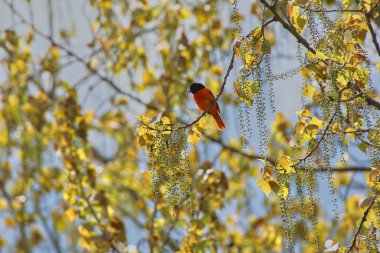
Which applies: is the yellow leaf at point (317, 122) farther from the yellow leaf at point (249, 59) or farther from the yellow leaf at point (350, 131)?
the yellow leaf at point (249, 59)

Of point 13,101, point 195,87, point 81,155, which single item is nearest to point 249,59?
point 195,87

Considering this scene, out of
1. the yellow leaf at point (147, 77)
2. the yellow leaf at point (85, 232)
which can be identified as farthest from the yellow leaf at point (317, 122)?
the yellow leaf at point (147, 77)

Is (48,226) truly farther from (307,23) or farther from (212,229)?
(307,23)

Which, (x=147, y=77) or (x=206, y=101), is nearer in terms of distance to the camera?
(x=206, y=101)

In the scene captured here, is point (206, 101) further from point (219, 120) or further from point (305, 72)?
point (305, 72)

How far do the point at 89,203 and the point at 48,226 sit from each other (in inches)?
→ 113

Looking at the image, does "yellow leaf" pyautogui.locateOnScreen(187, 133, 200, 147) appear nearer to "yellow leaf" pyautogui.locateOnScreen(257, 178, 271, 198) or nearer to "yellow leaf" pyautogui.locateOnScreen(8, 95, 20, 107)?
"yellow leaf" pyautogui.locateOnScreen(257, 178, 271, 198)

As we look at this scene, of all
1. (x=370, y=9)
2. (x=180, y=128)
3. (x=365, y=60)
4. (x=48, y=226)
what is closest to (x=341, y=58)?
(x=365, y=60)

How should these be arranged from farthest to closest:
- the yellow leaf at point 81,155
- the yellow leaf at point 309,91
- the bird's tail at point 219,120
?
the yellow leaf at point 81,155, the bird's tail at point 219,120, the yellow leaf at point 309,91

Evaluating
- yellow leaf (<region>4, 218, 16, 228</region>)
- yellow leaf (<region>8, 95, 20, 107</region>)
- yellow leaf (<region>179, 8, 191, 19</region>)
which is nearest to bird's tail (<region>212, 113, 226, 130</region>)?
yellow leaf (<region>179, 8, 191, 19</region>)

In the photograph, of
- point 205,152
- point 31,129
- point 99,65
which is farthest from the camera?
point 31,129

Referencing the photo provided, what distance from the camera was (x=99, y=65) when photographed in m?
7.50

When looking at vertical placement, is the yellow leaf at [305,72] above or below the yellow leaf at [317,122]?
above

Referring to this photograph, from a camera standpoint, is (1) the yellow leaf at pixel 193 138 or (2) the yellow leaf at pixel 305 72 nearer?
(2) the yellow leaf at pixel 305 72
